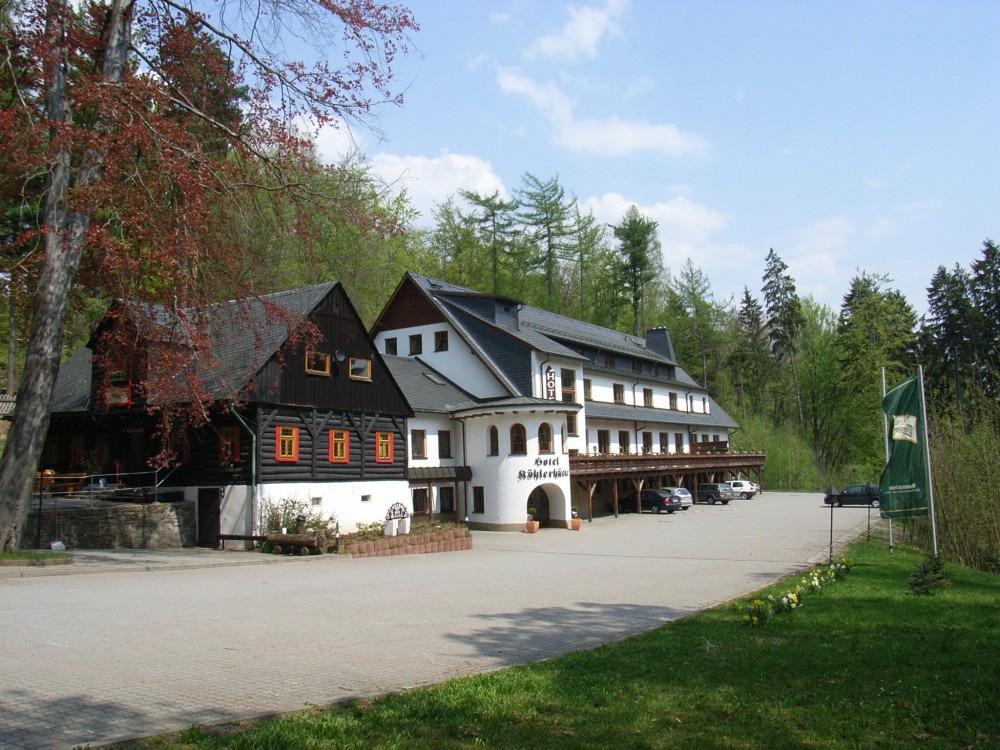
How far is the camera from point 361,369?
3008cm

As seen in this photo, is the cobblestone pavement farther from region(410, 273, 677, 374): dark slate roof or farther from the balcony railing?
region(410, 273, 677, 374): dark slate roof

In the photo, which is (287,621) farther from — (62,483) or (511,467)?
(511,467)

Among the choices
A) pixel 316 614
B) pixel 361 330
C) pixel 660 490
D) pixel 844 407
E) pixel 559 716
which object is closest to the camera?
pixel 559 716

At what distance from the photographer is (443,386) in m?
39.4

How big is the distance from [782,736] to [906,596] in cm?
843

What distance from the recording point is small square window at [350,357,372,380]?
97.2ft

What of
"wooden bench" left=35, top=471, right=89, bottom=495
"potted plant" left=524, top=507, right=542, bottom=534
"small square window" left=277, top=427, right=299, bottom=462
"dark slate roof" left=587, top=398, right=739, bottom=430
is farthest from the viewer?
"dark slate roof" left=587, top=398, right=739, bottom=430

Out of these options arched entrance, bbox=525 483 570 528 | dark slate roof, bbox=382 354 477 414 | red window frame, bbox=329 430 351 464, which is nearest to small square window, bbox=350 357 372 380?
red window frame, bbox=329 430 351 464

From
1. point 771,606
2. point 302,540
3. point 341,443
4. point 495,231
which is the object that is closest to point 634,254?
point 495,231

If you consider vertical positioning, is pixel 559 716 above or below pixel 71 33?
below

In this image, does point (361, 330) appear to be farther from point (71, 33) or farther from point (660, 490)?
point (660, 490)

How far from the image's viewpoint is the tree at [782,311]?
252 ft

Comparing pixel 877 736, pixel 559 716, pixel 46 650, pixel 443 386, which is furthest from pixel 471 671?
pixel 443 386

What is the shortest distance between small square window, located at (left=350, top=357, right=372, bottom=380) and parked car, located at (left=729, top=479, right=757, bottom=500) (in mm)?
32454
